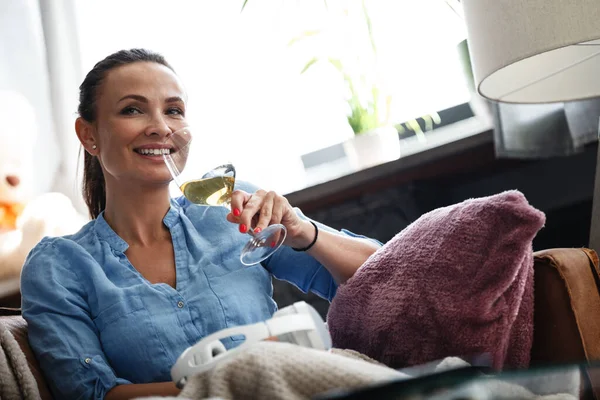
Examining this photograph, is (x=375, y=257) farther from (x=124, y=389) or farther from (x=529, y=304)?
(x=124, y=389)

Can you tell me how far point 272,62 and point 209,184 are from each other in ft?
5.25

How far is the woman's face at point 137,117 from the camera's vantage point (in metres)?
1.63

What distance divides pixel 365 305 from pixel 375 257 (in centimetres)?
11

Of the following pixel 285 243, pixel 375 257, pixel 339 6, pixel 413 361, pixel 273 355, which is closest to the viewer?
pixel 273 355

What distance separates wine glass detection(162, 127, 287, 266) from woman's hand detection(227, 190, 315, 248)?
0.08 ft

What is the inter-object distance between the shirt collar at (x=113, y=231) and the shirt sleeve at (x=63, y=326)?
0.08m

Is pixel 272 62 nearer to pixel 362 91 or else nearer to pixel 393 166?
pixel 362 91

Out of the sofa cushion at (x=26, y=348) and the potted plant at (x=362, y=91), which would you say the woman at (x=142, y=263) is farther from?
the potted plant at (x=362, y=91)

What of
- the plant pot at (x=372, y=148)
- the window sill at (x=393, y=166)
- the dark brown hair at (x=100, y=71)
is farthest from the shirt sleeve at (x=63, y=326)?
the plant pot at (x=372, y=148)

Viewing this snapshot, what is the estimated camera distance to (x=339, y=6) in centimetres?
272

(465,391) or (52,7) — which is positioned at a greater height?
(52,7)

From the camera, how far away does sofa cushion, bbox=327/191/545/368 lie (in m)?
1.25

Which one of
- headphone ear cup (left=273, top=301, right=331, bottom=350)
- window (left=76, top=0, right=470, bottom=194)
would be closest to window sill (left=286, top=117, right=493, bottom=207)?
window (left=76, top=0, right=470, bottom=194)

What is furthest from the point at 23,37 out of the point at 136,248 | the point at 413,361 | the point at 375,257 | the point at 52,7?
the point at 413,361
